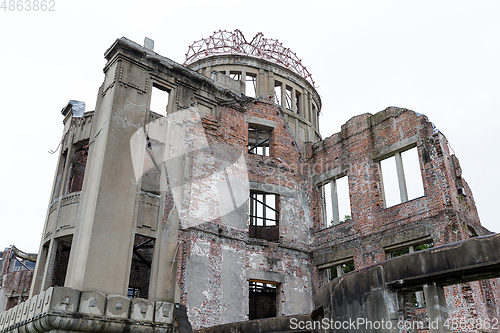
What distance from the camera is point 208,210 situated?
14.5 metres

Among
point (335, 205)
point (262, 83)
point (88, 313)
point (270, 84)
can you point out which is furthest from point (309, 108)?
point (88, 313)

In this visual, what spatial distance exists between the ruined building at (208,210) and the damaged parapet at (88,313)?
4 cm

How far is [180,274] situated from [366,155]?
7887mm

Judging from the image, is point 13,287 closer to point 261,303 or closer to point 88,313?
point 261,303

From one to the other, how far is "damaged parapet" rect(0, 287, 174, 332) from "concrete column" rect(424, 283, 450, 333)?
8.46 m

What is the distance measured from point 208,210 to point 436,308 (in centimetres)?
974

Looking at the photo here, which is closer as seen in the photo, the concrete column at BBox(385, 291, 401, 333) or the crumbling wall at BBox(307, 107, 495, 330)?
the concrete column at BBox(385, 291, 401, 333)

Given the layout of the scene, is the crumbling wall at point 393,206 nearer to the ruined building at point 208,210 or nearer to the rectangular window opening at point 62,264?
the ruined building at point 208,210

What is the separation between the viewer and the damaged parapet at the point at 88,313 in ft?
34.6

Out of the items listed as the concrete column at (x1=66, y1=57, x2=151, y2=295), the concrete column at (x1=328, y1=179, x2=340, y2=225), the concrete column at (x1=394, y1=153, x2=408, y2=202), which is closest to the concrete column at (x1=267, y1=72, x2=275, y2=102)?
the concrete column at (x1=328, y1=179, x2=340, y2=225)

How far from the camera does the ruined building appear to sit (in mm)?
11828

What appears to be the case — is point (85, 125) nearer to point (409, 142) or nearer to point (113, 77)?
point (113, 77)

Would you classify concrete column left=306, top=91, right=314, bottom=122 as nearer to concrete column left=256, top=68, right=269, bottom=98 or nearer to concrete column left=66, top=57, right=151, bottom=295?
concrete column left=256, top=68, right=269, bottom=98

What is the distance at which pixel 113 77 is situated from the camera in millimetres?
14242
